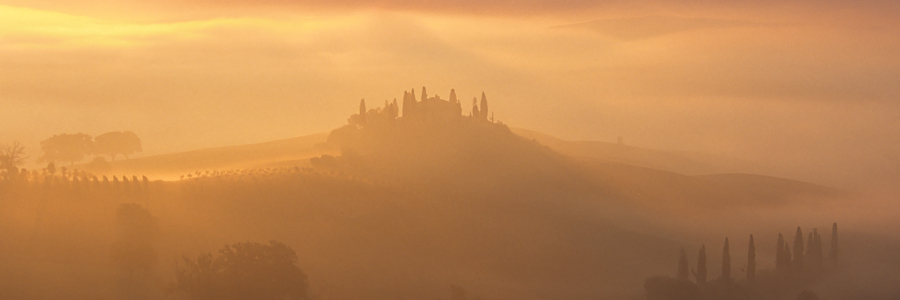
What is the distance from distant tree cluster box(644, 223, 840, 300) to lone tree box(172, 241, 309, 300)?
177 feet

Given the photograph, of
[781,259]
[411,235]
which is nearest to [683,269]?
[781,259]

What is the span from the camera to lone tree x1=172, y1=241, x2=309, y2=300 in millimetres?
93625

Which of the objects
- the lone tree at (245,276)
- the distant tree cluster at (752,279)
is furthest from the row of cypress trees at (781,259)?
the lone tree at (245,276)

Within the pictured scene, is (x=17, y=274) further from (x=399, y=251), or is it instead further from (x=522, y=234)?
(x=522, y=234)

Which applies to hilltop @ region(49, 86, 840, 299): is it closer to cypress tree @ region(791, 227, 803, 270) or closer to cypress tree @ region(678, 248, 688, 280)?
cypress tree @ region(678, 248, 688, 280)

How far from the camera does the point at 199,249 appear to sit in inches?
4444

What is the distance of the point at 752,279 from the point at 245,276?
290 ft

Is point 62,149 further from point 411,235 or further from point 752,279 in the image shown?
point 752,279

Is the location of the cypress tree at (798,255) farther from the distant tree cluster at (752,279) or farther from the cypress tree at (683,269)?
the cypress tree at (683,269)

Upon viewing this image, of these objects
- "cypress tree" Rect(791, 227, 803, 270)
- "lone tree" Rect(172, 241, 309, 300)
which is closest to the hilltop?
"lone tree" Rect(172, 241, 309, 300)

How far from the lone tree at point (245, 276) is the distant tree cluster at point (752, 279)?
54.0m

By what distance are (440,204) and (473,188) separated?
121 feet

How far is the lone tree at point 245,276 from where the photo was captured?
9362 centimetres

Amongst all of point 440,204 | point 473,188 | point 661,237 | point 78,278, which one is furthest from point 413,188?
point 78,278
